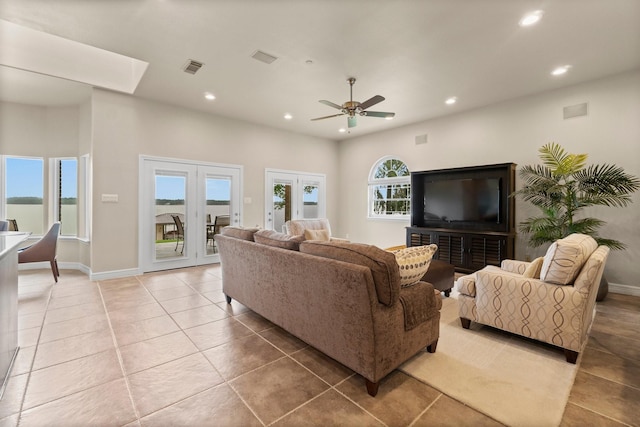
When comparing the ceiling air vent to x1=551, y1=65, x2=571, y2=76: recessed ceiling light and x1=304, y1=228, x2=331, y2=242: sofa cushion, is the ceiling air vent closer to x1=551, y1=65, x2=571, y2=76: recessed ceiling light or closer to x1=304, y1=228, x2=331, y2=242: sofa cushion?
x1=304, y1=228, x2=331, y2=242: sofa cushion

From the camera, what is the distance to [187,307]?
335 centimetres

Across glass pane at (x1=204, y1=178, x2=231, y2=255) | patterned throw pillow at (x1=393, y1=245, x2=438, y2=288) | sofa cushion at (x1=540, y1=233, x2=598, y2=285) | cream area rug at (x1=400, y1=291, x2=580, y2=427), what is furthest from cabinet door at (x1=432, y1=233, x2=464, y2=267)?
glass pane at (x1=204, y1=178, x2=231, y2=255)

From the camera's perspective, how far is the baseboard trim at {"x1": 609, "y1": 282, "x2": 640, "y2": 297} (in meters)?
3.85

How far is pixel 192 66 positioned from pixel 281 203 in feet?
11.9

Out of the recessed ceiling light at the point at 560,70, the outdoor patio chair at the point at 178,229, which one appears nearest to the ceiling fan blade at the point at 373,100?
the recessed ceiling light at the point at 560,70

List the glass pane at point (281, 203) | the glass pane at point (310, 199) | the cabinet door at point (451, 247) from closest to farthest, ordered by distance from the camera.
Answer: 1. the cabinet door at point (451, 247)
2. the glass pane at point (281, 203)
3. the glass pane at point (310, 199)

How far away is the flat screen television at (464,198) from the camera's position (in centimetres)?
479

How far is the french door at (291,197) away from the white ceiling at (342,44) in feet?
7.20

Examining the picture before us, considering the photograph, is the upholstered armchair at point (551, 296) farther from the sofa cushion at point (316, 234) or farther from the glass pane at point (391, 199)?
the glass pane at point (391, 199)

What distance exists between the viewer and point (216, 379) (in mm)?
1958

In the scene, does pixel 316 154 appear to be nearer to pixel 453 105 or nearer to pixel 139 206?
pixel 453 105

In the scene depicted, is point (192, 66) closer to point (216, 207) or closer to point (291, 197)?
point (216, 207)

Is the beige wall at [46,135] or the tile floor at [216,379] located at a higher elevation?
the beige wall at [46,135]

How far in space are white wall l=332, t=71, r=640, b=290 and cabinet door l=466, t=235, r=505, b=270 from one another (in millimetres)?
605
